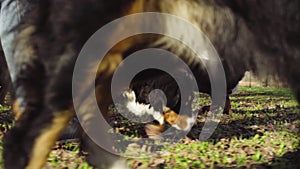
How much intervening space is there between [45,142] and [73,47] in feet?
1.83

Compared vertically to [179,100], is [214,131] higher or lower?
lower

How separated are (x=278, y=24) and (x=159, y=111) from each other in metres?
3.69

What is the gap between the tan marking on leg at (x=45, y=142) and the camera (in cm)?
291

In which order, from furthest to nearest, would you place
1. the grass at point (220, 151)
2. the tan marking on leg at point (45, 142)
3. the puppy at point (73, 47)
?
the grass at point (220, 151) → the tan marking on leg at point (45, 142) → the puppy at point (73, 47)

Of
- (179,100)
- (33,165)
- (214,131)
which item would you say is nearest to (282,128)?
(214,131)

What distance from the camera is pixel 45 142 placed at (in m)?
2.93

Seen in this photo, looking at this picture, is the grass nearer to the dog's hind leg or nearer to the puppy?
the puppy

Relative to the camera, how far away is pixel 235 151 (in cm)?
492

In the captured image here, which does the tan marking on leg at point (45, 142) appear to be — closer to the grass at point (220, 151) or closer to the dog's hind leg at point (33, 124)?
the dog's hind leg at point (33, 124)

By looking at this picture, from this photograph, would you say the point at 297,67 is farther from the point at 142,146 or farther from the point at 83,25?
the point at 142,146

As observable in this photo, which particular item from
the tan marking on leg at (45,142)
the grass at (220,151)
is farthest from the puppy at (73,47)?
the grass at (220,151)

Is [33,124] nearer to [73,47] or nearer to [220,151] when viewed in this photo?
[73,47]

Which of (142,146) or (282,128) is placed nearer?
(142,146)

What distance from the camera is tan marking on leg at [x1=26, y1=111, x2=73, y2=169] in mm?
2914
